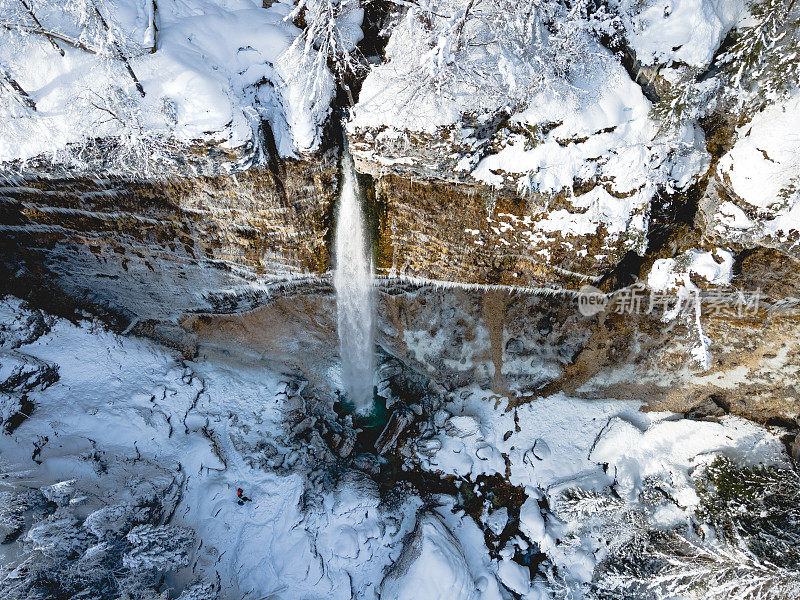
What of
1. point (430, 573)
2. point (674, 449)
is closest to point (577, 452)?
point (674, 449)

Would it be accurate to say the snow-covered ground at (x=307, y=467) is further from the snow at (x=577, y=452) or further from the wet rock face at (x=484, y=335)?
the wet rock face at (x=484, y=335)

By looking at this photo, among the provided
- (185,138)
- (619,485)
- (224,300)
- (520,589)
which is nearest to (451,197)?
(185,138)

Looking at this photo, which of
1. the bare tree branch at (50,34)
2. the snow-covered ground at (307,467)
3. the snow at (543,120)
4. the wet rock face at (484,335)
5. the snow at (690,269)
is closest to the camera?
the bare tree branch at (50,34)

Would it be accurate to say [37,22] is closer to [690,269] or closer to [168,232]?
[168,232]

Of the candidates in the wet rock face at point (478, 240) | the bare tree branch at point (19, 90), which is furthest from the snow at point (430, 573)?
the bare tree branch at point (19, 90)

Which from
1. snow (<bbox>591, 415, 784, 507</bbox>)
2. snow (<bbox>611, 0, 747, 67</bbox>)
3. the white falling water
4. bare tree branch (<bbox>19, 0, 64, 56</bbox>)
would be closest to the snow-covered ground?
snow (<bbox>591, 415, 784, 507</bbox>)
